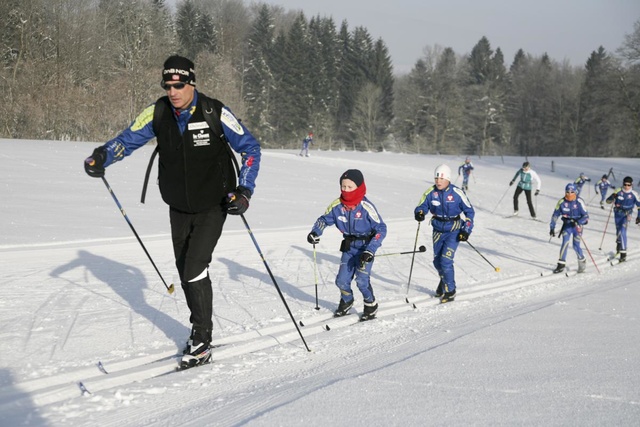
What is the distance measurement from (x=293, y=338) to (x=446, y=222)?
12.0ft

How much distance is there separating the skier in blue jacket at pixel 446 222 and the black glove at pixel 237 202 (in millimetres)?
4443

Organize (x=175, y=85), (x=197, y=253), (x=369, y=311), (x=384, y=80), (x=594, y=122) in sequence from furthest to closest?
1. (x=384, y=80)
2. (x=594, y=122)
3. (x=369, y=311)
4. (x=197, y=253)
5. (x=175, y=85)

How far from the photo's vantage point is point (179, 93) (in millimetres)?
4023

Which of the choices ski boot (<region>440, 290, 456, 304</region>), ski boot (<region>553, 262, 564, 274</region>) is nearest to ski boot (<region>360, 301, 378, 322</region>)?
ski boot (<region>440, 290, 456, 304</region>)

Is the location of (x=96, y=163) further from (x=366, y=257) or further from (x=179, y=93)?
(x=366, y=257)

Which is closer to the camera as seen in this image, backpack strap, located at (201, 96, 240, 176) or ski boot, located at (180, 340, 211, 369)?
backpack strap, located at (201, 96, 240, 176)

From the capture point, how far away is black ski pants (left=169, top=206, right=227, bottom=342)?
424cm

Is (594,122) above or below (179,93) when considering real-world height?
above

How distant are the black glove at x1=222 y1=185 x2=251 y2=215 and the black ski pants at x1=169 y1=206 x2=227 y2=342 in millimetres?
220

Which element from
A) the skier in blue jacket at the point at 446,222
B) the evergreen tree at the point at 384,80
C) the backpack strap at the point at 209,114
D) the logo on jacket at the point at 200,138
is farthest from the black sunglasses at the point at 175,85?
the evergreen tree at the point at 384,80

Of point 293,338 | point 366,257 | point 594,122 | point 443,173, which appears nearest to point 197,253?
point 293,338

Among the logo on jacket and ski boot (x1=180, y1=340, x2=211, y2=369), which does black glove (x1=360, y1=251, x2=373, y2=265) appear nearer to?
ski boot (x1=180, y1=340, x2=211, y2=369)

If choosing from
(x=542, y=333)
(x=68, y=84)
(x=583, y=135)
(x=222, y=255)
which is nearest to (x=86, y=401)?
(x=542, y=333)

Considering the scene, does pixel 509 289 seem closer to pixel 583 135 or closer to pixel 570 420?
pixel 570 420
